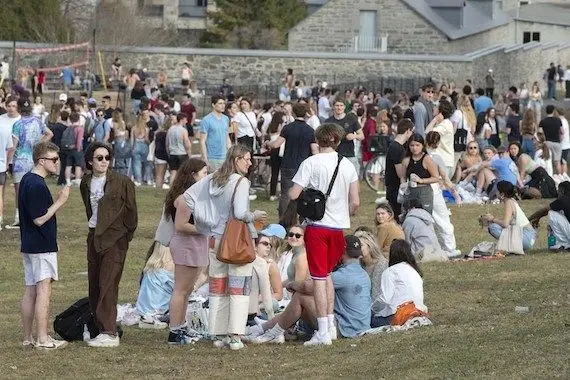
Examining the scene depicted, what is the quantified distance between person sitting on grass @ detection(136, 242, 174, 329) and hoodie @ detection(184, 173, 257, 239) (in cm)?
195

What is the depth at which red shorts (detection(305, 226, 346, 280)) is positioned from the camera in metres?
13.3

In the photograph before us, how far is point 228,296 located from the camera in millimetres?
13414

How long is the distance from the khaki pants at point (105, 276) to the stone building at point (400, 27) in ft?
202

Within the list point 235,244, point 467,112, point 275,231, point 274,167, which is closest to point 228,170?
point 235,244

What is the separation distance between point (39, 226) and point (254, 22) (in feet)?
234

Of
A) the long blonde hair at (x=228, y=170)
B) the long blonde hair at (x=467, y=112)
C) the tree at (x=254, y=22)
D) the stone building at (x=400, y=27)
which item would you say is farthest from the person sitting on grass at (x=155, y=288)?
the tree at (x=254, y=22)

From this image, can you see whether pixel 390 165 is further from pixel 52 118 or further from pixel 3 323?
pixel 52 118

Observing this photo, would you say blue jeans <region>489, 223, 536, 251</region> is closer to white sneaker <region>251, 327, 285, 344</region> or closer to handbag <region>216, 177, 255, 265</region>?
white sneaker <region>251, 327, 285, 344</region>

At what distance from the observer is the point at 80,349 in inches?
536

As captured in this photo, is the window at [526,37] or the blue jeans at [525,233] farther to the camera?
the window at [526,37]

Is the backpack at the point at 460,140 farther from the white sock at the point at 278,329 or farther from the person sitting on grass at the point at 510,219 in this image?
the white sock at the point at 278,329

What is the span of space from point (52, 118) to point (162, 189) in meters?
3.77

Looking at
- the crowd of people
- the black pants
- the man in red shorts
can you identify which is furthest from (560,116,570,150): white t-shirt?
the man in red shorts

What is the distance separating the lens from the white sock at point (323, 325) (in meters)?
13.5
